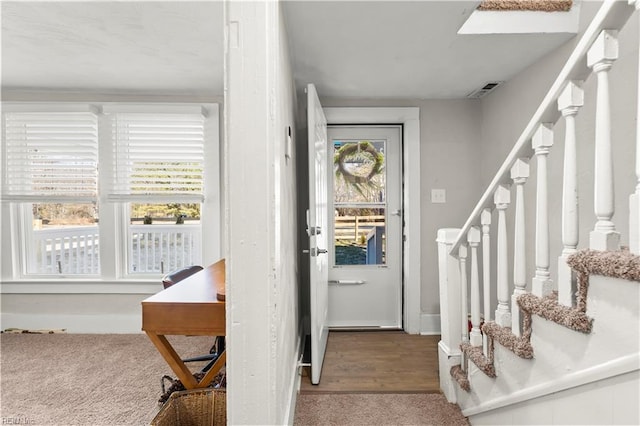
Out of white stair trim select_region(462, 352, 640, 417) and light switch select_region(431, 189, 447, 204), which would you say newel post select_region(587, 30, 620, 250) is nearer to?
white stair trim select_region(462, 352, 640, 417)

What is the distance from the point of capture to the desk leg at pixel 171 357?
5.12ft

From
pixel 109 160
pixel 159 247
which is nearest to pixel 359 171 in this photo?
pixel 159 247

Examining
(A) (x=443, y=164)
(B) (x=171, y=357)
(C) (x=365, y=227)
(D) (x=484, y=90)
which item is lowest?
(B) (x=171, y=357)

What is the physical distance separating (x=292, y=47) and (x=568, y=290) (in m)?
1.81

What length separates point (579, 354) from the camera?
1094 mm

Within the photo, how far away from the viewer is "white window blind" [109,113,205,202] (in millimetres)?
2990

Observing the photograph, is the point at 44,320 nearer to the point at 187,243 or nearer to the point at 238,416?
the point at 187,243

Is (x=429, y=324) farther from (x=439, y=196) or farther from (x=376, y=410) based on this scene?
(x=376, y=410)

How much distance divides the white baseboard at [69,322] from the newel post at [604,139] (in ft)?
10.9

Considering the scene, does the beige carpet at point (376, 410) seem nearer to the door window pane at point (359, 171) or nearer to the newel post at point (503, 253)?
the newel post at point (503, 253)

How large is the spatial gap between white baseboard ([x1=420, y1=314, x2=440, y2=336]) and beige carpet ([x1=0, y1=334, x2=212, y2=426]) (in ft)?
6.01

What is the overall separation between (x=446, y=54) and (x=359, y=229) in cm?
163

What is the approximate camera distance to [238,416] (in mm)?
1104

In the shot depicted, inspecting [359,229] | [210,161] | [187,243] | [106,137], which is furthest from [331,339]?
[106,137]
